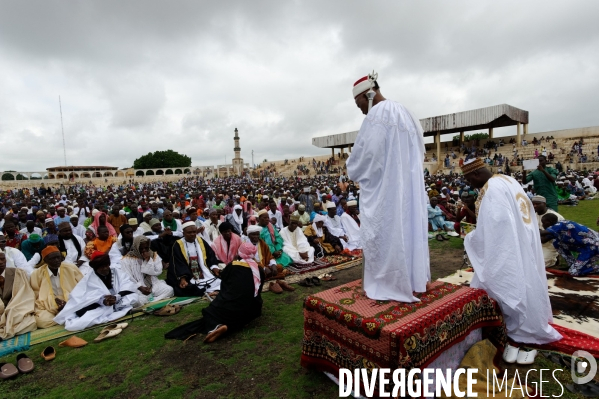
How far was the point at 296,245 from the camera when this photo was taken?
23.6ft

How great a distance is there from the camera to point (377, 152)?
2707 millimetres

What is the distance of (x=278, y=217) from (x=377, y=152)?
7264mm

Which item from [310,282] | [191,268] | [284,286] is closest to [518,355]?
[310,282]

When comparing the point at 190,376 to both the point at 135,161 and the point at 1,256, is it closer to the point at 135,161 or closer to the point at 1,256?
the point at 1,256

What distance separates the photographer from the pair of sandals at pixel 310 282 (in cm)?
544

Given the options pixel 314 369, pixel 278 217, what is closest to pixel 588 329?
pixel 314 369

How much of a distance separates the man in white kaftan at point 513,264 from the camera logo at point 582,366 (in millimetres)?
219

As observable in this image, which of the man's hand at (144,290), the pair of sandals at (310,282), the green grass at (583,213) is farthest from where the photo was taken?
the green grass at (583,213)

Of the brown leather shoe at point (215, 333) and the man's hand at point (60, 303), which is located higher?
the man's hand at point (60, 303)

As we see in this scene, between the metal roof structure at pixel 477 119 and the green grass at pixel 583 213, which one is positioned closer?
the green grass at pixel 583 213

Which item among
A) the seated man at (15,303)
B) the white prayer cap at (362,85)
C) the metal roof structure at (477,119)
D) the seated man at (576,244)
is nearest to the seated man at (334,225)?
the seated man at (576,244)

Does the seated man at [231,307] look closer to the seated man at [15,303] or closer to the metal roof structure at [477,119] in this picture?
the seated man at [15,303]

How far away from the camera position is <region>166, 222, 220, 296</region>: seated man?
5273mm

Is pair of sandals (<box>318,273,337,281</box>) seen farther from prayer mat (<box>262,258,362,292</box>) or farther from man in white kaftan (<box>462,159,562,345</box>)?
man in white kaftan (<box>462,159,562,345</box>)
